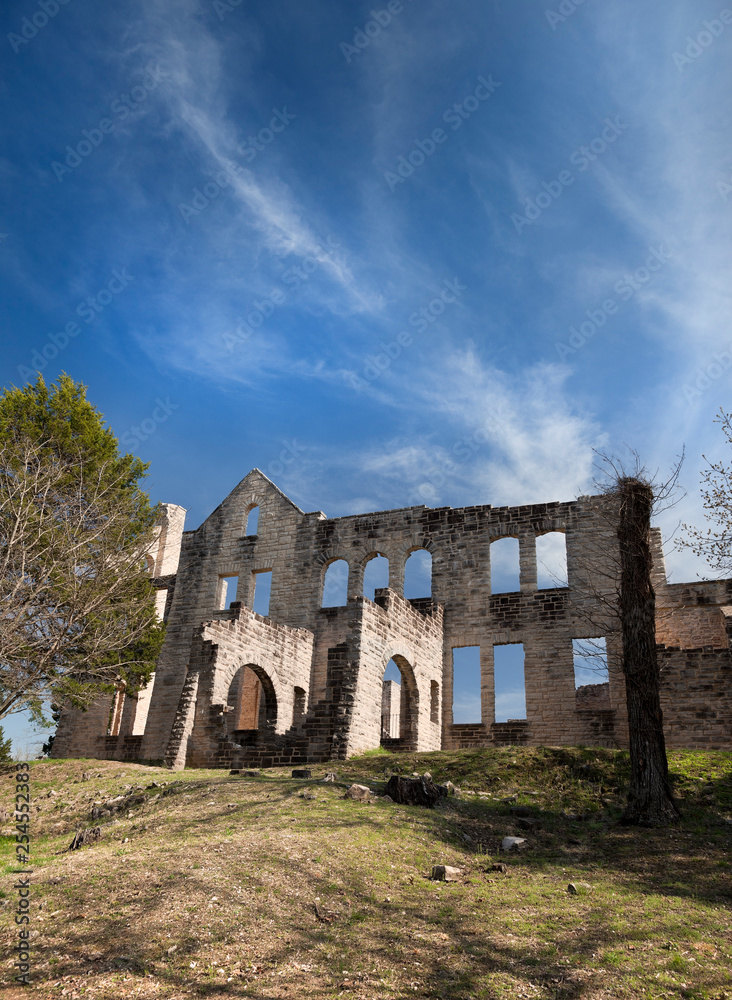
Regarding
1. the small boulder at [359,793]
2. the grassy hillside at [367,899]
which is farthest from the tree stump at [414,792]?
the small boulder at [359,793]

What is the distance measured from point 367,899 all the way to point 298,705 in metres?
14.6

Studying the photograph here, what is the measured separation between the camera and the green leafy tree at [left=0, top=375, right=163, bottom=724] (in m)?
12.5

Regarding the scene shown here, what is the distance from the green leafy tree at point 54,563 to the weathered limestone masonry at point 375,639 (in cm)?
273

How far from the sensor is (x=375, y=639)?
16.1 meters

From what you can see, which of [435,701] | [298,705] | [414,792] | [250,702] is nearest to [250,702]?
[250,702]

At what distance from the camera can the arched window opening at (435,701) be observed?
19.7m

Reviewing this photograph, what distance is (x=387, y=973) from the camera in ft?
16.3

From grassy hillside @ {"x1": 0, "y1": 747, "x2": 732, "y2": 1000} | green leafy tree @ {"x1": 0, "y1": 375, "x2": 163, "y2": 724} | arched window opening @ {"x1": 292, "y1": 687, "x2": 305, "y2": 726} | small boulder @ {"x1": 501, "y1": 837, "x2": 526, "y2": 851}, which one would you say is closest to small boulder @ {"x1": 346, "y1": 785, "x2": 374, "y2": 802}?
grassy hillside @ {"x1": 0, "y1": 747, "x2": 732, "y2": 1000}

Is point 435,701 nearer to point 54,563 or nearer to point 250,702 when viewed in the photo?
point 250,702

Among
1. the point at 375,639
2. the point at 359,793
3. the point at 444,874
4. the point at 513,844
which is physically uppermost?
the point at 375,639

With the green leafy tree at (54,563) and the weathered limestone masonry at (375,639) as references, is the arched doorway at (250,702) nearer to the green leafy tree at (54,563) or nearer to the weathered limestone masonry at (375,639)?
the weathered limestone masonry at (375,639)

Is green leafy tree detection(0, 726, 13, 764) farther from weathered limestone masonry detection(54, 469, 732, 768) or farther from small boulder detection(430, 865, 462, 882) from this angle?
small boulder detection(430, 865, 462, 882)

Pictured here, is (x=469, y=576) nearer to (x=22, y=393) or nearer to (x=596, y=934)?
(x=22, y=393)

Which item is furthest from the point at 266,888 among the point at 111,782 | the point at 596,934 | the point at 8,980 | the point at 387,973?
the point at 111,782
